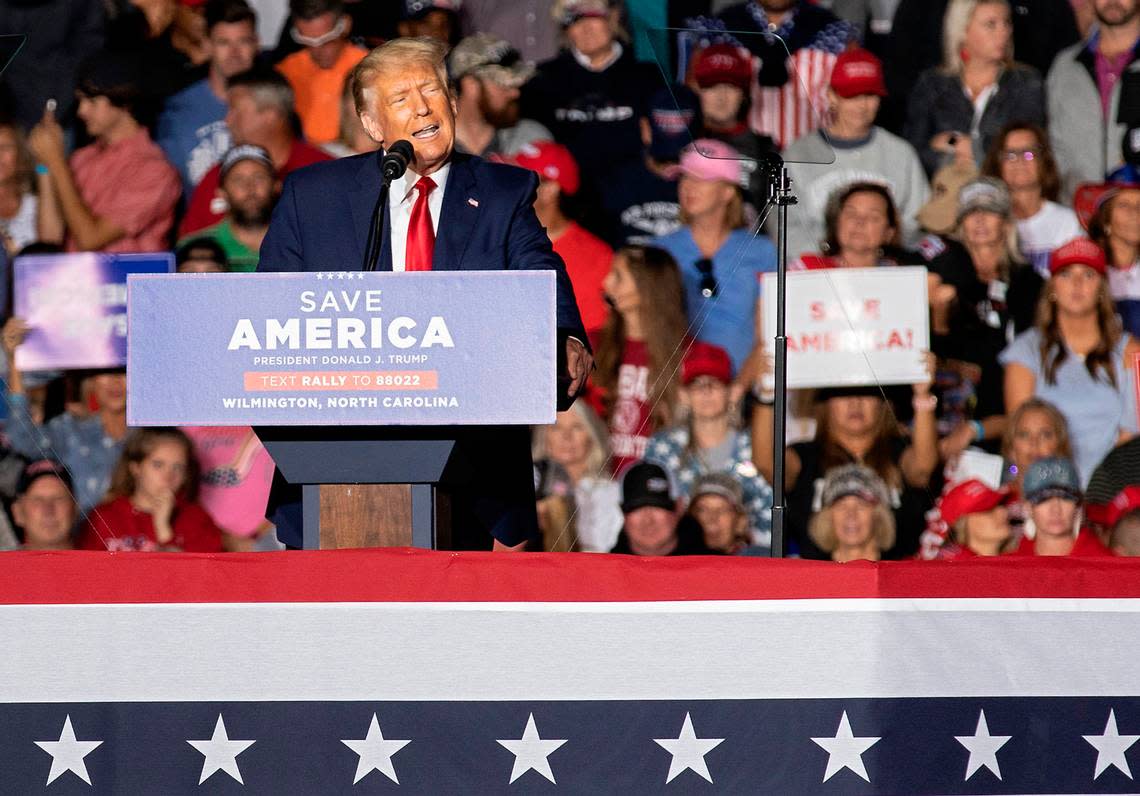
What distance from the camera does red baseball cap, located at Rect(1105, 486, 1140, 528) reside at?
4289 mm

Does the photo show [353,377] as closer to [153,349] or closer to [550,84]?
[153,349]

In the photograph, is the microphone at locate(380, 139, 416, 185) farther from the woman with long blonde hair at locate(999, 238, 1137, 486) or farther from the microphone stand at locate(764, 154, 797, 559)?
the woman with long blonde hair at locate(999, 238, 1137, 486)

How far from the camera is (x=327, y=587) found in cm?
207

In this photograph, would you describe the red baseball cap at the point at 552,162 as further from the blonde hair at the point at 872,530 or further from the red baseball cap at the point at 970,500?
the red baseball cap at the point at 970,500

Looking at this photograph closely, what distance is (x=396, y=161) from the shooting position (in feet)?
7.61

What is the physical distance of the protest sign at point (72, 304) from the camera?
4.77 m

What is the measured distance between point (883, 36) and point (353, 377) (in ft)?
10.8

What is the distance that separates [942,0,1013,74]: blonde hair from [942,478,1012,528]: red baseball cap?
133 centimetres

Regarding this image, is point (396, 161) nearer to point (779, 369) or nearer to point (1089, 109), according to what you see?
point (779, 369)

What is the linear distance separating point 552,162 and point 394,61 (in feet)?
7.13

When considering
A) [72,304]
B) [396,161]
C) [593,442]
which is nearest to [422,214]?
[396,161]

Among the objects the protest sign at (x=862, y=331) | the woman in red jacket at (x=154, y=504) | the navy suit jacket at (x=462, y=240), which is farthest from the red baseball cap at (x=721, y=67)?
the navy suit jacket at (x=462, y=240)

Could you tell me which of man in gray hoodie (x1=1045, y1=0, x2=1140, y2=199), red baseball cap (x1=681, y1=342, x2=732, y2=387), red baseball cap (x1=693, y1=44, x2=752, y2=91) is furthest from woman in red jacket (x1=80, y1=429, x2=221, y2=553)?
man in gray hoodie (x1=1045, y1=0, x2=1140, y2=199)

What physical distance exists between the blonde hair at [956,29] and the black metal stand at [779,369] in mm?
1607
